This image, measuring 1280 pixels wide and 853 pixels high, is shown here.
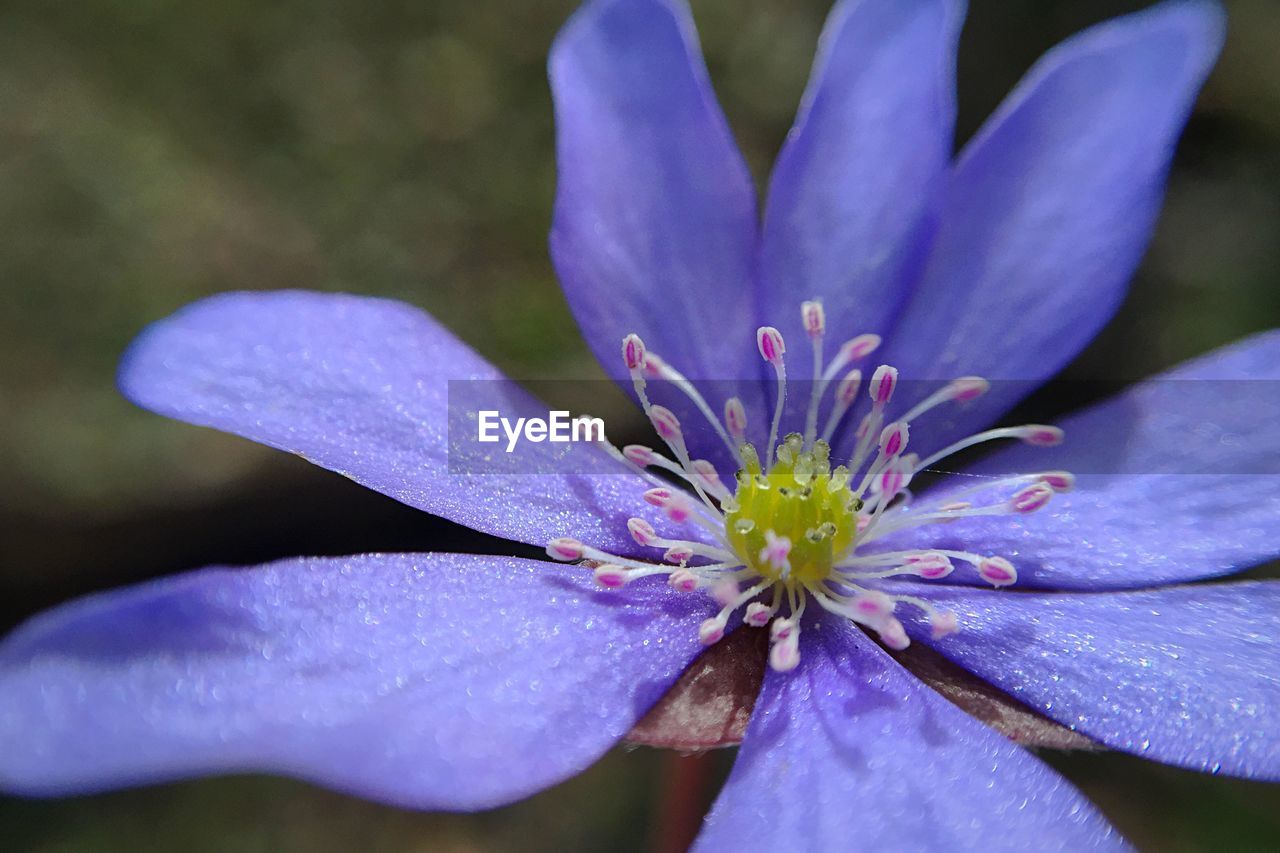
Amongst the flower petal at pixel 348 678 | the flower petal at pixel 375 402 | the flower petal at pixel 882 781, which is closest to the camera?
the flower petal at pixel 348 678

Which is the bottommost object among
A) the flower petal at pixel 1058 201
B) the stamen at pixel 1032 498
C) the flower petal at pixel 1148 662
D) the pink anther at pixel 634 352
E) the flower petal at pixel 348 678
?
the flower petal at pixel 1148 662

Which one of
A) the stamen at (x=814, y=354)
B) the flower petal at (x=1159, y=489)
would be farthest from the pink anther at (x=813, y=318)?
the flower petal at (x=1159, y=489)

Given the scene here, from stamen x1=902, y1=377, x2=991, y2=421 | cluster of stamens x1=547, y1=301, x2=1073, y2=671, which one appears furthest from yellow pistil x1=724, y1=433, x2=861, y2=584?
stamen x1=902, y1=377, x2=991, y2=421

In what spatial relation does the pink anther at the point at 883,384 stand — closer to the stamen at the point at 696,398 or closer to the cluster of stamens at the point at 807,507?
the cluster of stamens at the point at 807,507

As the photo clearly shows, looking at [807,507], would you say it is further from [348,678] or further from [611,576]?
[348,678]

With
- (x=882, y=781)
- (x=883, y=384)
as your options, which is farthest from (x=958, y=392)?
(x=882, y=781)
